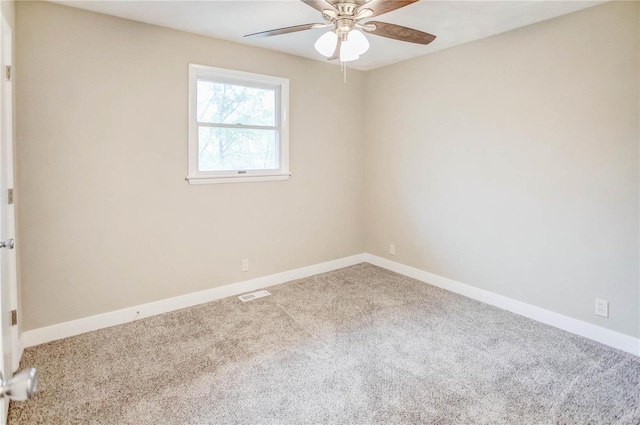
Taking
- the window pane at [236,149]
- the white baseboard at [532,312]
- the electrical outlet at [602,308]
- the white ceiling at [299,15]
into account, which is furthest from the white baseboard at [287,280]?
the white ceiling at [299,15]

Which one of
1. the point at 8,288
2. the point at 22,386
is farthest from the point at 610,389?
the point at 8,288

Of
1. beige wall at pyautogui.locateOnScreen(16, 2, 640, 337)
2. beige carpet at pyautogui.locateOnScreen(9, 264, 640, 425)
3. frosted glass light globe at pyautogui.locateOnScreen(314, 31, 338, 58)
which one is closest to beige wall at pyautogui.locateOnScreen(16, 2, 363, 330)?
beige wall at pyautogui.locateOnScreen(16, 2, 640, 337)

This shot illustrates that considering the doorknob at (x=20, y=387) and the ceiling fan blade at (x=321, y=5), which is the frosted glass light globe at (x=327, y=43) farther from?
the doorknob at (x=20, y=387)

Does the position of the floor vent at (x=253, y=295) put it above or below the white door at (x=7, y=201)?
below

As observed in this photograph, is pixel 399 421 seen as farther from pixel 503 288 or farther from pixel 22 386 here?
pixel 503 288

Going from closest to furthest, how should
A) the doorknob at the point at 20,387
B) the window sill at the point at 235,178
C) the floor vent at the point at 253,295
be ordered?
the doorknob at the point at 20,387 < the window sill at the point at 235,178 < the floor vent at the point at 253,295

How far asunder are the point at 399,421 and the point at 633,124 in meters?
2.55

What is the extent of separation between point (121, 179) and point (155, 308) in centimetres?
117

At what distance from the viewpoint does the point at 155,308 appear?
3.21 metres

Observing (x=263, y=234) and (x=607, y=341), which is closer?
(x=607, y=341)

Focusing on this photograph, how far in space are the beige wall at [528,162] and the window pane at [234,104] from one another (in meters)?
1.46

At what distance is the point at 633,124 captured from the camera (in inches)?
99.0

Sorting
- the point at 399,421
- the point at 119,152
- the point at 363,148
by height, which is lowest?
the point at 399,421

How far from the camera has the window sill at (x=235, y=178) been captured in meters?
3.34
